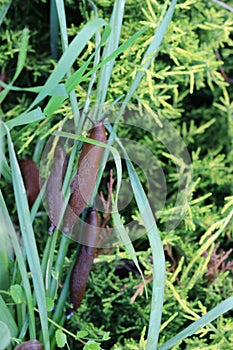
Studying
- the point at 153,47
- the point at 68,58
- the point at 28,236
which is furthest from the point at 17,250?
the point at 153,47

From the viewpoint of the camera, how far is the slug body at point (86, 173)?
0.69 metres

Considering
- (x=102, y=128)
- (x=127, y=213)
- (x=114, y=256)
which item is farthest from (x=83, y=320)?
(x=102, y=128)

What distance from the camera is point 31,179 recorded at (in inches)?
34.2

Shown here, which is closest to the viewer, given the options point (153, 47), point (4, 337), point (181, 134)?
point (4, 337)

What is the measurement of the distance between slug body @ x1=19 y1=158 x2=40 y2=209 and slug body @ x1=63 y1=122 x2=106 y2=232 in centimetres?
16

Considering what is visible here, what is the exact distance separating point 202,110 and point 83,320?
1.75 ft

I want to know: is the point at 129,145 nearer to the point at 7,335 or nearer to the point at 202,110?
the point at 202,110

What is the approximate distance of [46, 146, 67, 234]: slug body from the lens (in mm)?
713

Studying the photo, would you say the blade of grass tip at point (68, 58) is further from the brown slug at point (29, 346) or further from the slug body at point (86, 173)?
the brown slug at point (29, 346)

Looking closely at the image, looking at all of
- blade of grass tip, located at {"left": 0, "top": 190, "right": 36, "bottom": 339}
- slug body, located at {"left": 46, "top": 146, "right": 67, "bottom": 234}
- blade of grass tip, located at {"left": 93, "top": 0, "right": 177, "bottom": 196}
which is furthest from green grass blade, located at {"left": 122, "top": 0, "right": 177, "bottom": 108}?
blade of grass tip, located at {"left": 0, "top": 190, "right": 36, "bottom": 339}

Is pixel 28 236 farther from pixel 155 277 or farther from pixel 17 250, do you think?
pixel 155 277

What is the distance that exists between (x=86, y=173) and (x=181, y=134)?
47 centimetres

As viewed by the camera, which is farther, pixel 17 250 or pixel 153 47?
pixel 153 47

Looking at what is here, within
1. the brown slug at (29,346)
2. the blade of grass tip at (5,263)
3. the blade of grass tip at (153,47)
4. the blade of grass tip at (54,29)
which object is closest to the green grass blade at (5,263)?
the blade of grass tip at (5,263)
